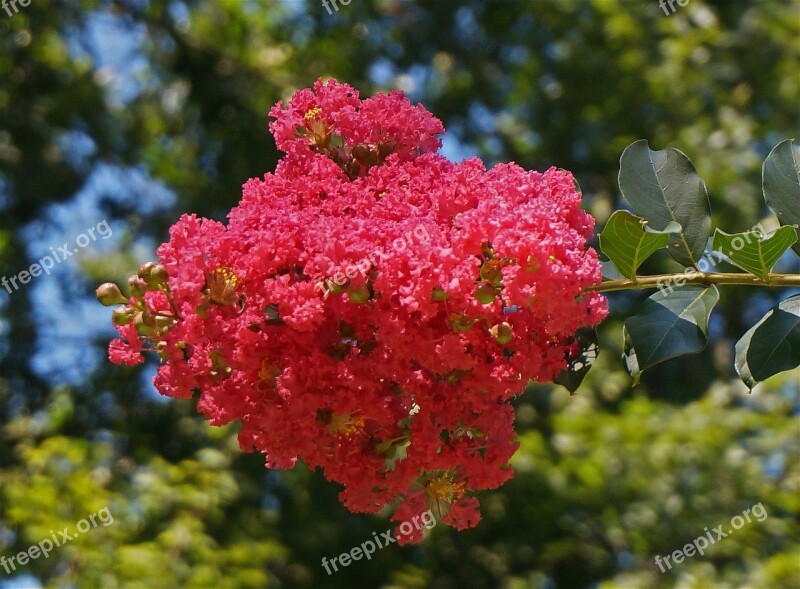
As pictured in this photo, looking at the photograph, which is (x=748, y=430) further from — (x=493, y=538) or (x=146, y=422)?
(x=146, y=422)

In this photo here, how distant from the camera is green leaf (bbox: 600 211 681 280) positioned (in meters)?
1.61

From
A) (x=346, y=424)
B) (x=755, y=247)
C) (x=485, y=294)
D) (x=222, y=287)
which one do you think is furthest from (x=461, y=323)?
(x=755, y=247)

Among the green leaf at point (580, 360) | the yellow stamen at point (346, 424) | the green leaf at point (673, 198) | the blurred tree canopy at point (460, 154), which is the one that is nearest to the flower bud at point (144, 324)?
the yellow stamen at point (346, 424)

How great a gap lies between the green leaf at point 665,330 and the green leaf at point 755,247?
7 cm

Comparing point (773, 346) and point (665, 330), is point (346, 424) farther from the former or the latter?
point (773, 346)

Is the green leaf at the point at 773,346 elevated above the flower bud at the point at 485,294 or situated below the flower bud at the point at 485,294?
below

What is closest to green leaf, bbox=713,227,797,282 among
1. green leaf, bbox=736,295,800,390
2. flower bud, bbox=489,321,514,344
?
green leaf, bbox=736,295,800,390

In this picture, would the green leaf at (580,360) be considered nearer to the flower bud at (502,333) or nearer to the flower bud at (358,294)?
the flower bud at (502,333)

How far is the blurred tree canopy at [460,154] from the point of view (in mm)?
4762

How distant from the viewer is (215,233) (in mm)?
1633

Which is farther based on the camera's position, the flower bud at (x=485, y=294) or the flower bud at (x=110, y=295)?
the flower bud at (x=110, y=295)

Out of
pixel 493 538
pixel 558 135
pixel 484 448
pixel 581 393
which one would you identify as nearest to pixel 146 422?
pixel 493 538

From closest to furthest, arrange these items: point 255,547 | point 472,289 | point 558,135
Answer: point 472,289
point 255,547
point 558,135

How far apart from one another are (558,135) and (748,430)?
2.07 meters
